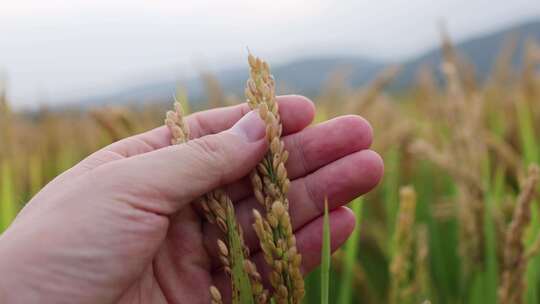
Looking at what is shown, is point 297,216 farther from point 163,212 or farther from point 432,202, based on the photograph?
point 432,202

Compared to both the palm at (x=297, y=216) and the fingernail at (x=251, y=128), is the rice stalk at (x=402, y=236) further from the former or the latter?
the fingernail at (x=251, y=128)

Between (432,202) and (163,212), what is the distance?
6.49 feet

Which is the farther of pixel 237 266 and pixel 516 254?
pixel 516 254

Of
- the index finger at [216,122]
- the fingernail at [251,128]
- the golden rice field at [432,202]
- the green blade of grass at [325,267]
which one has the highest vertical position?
the fingernail at [251,128]

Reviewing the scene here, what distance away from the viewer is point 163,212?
1.14 meters

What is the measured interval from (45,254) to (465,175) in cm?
101

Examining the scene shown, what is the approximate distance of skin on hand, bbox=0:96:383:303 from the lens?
1.05 meters

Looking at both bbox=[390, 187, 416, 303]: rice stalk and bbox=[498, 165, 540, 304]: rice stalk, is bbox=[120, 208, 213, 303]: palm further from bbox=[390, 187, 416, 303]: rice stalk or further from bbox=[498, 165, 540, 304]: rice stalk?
bbox=[498, 165, 540, 304]: rice stalk

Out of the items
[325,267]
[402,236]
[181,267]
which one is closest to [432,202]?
[402,236]

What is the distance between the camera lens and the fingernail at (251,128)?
46.0 inches

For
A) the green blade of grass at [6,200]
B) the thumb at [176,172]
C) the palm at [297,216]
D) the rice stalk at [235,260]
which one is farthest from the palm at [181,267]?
the green blade of grass at [6,200]

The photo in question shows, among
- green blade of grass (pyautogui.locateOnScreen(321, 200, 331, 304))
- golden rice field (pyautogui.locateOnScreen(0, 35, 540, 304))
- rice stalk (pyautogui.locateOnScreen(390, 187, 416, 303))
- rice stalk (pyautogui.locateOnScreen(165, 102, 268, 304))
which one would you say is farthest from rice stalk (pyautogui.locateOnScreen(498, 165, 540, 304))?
rice stalk (pyautogui.locateOnScreen(165, 102, 268, 304))

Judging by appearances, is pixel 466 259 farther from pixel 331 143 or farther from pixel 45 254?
pixel 45 254

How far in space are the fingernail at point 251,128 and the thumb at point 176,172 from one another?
33 millimetres
